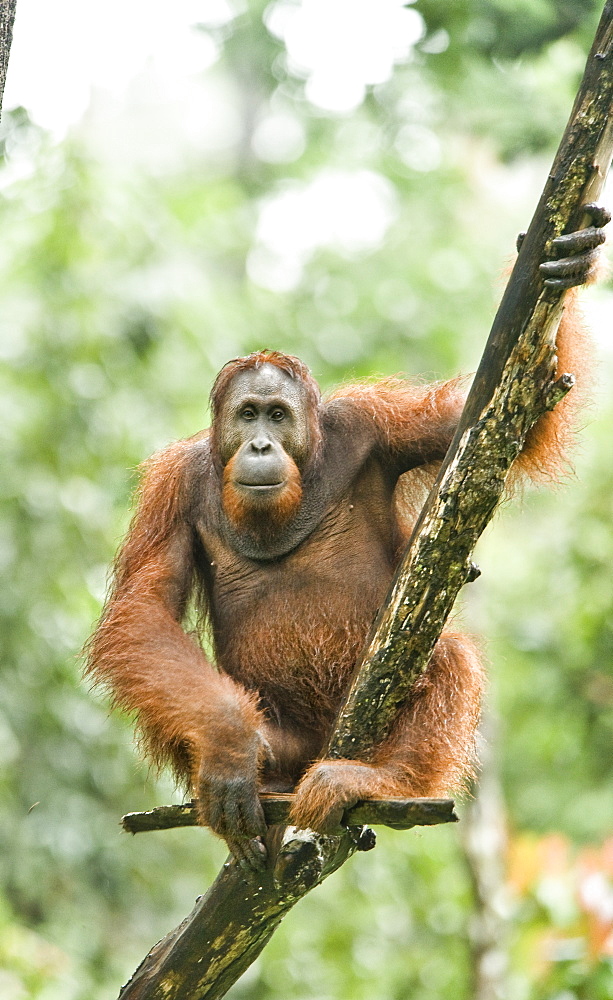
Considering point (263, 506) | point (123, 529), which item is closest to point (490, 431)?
point (263, 506)

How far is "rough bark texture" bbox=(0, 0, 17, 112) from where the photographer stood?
131 inches

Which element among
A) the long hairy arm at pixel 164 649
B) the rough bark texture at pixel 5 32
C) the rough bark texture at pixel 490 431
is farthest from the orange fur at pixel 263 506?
the rough bark texture at pixel 5 32

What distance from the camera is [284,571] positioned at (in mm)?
3752

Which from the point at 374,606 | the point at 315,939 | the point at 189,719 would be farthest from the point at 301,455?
the point at 315,939

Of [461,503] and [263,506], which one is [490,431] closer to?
[461,503]

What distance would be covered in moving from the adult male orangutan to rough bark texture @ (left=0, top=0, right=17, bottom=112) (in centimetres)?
119

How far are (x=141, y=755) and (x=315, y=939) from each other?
16.0ft

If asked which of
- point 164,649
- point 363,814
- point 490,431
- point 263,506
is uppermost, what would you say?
point 490,431

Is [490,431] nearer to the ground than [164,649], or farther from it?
farther from it

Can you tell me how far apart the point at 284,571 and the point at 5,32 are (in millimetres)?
1964

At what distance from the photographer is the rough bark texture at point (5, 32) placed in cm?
333

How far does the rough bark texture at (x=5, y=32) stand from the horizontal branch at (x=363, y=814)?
2299mm

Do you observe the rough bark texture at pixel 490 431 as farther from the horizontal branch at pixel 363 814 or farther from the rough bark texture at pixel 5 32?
the rough bark texture at pixel 5 32

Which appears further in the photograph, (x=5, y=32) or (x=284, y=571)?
(x=284, y=571)
